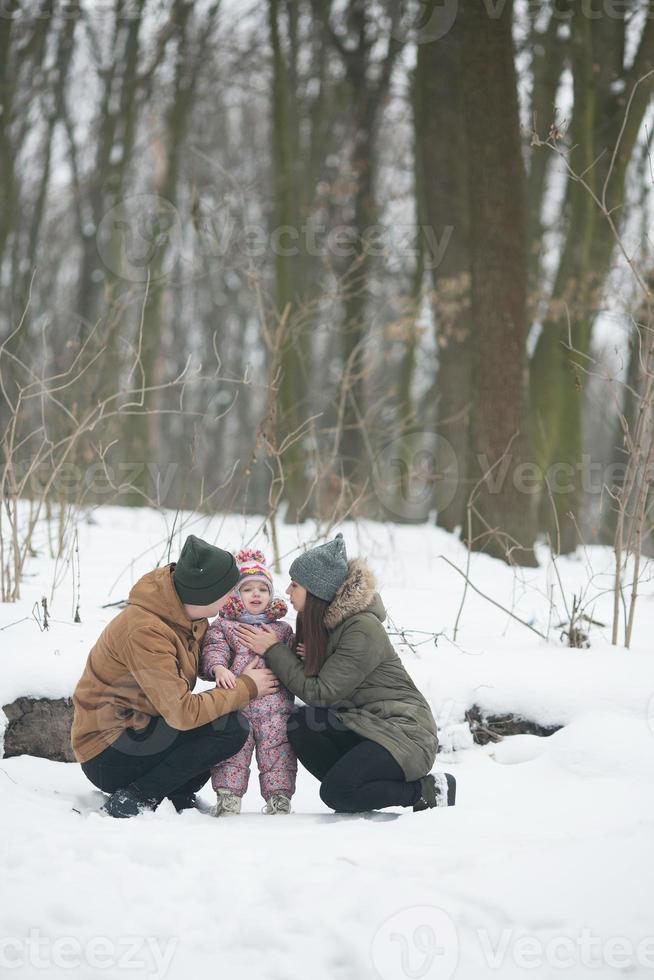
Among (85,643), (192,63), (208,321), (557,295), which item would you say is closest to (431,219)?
(557,295)

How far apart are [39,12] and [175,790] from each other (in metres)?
12.9

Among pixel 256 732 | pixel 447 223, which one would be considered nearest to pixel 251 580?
pixel 256 732

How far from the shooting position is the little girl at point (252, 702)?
367cm

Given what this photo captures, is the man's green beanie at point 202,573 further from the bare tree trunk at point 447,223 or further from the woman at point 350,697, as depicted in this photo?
the bare tree trunk at point 447,223

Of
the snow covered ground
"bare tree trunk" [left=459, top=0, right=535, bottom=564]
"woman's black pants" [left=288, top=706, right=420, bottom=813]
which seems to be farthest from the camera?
"bare tree trunk" [left=459, top=0, right=535, bottom=564]

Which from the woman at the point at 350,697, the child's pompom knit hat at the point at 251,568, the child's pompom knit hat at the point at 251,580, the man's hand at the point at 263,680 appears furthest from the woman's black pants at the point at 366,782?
the child's pompom knit hat at the point at 251,568

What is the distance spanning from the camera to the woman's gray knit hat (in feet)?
12.3

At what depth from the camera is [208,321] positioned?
21922mm

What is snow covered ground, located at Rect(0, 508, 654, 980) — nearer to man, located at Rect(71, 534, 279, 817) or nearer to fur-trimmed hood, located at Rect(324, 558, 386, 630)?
man, located at Rect(71, 534, 279, 817)

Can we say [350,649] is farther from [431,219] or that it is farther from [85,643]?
[431,219]

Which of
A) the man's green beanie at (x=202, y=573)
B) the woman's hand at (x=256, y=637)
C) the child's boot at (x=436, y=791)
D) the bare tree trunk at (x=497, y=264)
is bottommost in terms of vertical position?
the child's boot at (x=436, y=791)

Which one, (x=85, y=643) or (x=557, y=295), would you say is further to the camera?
(x=557, y=295)

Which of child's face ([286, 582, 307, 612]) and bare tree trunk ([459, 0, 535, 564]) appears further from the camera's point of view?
bare tree trunk ([459, 0, 535, 564])

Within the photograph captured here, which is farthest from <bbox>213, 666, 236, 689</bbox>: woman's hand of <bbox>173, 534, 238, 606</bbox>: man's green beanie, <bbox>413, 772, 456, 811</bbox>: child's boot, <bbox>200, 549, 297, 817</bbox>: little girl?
<bbox>413, 772, 456, 811</bbox>: child's boot
